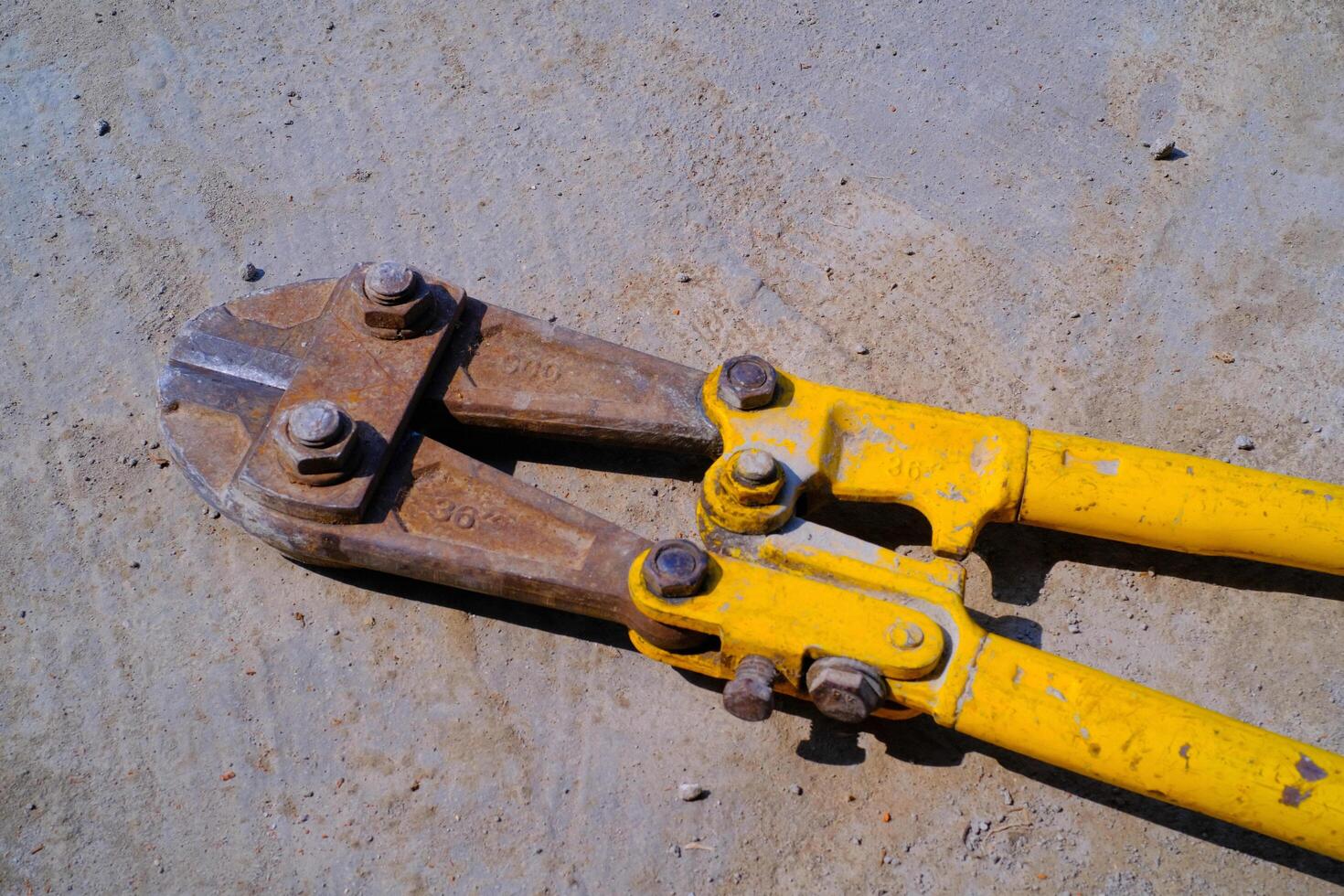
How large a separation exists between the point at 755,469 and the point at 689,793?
2.79 ft

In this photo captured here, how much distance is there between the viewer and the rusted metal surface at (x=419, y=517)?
9.03ft

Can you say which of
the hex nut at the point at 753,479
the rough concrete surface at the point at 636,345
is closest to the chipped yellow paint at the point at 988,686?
the hex nut at the point at 753,479

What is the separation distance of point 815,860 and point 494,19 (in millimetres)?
3326

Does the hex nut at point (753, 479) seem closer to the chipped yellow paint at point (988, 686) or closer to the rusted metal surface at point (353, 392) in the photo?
the chipped yellow paint at point (988, 686)

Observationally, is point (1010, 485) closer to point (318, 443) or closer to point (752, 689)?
point (752, 689)

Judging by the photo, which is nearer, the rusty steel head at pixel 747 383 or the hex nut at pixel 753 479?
the hex nut at pixel 753 479

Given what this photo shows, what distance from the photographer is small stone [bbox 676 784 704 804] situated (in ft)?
9.40

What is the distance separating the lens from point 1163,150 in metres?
4.02

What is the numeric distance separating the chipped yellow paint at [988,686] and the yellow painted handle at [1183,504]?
0.34 metres

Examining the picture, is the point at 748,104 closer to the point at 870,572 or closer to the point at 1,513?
the point at 870,572

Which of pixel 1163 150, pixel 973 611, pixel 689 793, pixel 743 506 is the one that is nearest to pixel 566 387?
pixel 743 506

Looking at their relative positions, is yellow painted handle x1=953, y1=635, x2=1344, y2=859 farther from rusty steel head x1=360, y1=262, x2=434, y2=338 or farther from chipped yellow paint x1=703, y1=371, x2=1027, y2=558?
rusty steel head x1=360, y1=262, x2=434, y2=338

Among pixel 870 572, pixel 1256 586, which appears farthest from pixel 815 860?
pixel 1256 586

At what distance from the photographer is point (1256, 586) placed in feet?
10.5
